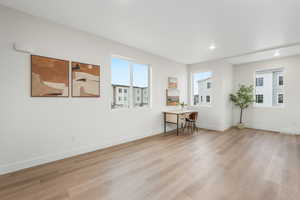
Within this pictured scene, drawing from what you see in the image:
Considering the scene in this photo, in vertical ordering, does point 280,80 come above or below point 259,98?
above

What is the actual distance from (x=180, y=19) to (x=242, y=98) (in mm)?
4343

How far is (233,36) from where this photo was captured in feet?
10.4

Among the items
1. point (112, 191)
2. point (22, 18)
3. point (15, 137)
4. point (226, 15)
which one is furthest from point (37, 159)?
point (226, 15)

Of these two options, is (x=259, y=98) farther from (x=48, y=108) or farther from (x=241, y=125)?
(x=48, y=108)

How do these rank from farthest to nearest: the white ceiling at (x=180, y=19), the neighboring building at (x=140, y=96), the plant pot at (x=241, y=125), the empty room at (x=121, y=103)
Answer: the plant pot at (x=241, y=125) < the neighboring building at (x=140, y=96) < the white ceiling at (x=180, y=19) < the empty room at (x=121, y=103)

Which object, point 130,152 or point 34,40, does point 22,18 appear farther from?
point 130,152

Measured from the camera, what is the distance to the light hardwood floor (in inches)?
68.7

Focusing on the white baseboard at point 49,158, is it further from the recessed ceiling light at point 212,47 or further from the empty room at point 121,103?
the recessed ceiling light at point 212,47

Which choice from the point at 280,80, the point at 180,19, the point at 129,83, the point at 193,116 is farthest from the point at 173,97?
the point at 280,80

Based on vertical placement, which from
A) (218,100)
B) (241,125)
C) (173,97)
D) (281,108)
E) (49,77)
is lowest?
(241,125)

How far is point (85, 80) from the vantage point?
299 cm

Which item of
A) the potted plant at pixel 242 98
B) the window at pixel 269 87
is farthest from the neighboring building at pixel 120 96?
the window at pixel 269 87

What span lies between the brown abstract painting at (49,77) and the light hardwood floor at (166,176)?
136 cm

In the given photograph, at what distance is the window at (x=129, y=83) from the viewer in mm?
3680
